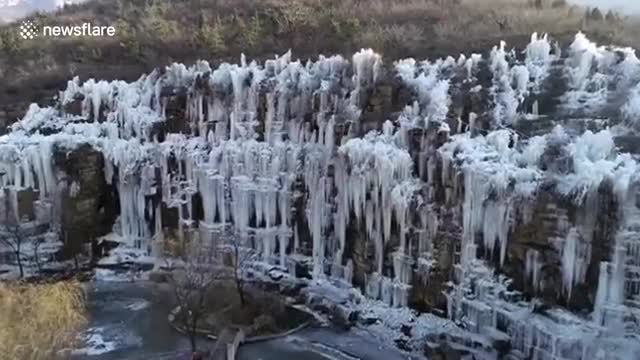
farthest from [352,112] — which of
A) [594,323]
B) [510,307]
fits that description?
[594,323]

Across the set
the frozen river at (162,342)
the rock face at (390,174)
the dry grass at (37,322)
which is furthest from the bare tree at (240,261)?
the dry grass at (37,322)

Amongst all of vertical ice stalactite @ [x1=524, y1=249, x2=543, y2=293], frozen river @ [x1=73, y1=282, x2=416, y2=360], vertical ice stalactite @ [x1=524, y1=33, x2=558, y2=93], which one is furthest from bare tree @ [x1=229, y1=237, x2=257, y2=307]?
vertical ice stalactite @ [x1=524, y1=33, x2=558, y2=93]

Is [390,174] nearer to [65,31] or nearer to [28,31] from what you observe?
[65,31]

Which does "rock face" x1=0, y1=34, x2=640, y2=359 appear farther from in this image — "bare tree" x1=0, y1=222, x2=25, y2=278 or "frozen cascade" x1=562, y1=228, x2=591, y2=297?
"bare tree" x1=0, y1=222, x2=25, y2=278

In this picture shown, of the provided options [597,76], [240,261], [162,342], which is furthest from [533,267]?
[162,342]

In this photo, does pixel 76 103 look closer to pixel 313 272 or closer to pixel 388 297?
pixel 313 272
